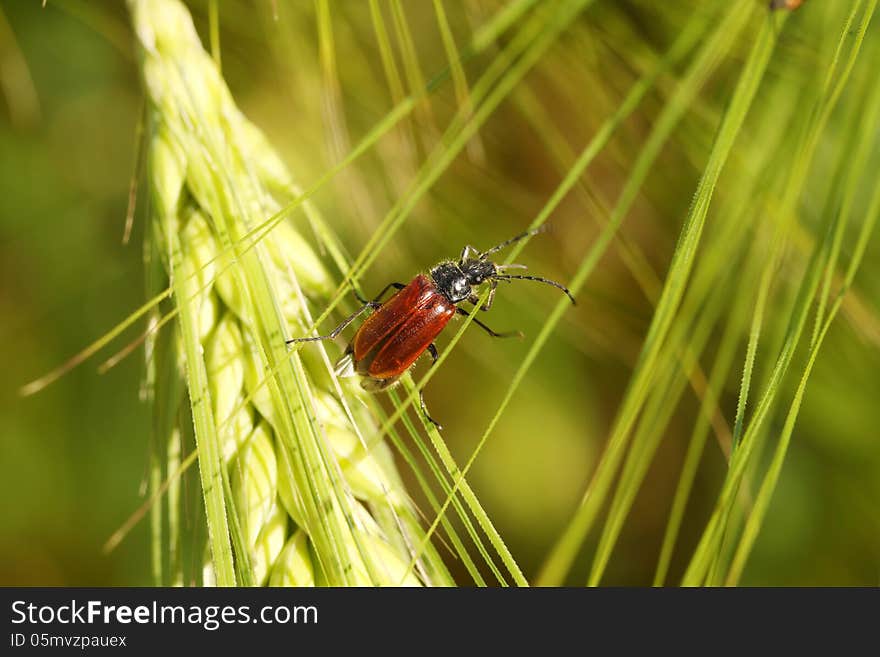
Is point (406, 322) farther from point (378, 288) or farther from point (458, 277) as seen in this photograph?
point (378, 288)

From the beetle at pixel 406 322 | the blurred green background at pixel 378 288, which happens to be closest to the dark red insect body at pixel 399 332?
the beetle at pixel 406 322

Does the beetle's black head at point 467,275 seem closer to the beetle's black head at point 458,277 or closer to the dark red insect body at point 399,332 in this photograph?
the beetle's black head at point 458,277

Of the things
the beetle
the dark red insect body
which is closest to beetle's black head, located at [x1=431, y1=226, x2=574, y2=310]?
the beetle

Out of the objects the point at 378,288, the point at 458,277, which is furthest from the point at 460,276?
the point at 378,288

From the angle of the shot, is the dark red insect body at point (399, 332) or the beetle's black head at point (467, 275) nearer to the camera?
the dark red insect body at point (399, 332)

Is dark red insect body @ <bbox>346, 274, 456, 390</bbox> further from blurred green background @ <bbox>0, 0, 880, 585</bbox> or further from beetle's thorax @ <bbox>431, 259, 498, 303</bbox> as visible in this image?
blurred green background @ <bbox>0, 0, 880, 585</bbox>
